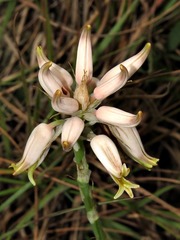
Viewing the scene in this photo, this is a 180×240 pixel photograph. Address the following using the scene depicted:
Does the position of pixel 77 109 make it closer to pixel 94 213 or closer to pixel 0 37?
pixel 94 213

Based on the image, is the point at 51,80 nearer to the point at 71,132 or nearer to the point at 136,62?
the point at 71,132

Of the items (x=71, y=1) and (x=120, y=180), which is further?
(x=71, y=1)

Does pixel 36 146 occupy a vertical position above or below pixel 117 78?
below

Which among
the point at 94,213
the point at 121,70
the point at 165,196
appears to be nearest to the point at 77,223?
the point at 165,196

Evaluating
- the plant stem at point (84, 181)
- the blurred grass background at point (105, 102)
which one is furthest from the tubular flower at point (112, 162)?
the blurred grass background at point (105, 102)

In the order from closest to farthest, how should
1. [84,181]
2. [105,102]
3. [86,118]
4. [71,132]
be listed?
[71,132] → [86,118] → [84,181] → [105,102]

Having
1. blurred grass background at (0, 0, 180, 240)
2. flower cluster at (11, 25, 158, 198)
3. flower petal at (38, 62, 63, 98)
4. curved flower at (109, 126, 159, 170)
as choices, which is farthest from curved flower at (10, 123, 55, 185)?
blurred grass background at (0, 0, 180, 240)

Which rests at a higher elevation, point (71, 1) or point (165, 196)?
point (71, 1)

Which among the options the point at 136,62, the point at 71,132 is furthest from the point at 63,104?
the point at 136,62
